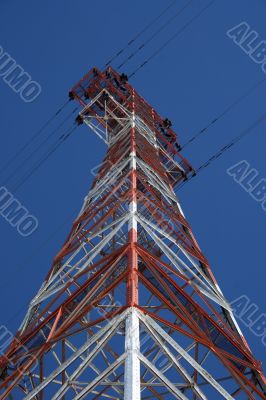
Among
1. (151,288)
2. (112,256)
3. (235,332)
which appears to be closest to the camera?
(151,288)

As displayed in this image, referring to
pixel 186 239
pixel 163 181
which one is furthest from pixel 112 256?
pixel 163 181

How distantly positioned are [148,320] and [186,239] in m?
5.98

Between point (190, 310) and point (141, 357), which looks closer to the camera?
Answer: point (141, 357)

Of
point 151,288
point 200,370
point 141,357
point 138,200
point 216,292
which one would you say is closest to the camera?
point 141,357

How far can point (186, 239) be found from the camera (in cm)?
1259

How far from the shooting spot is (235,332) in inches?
392

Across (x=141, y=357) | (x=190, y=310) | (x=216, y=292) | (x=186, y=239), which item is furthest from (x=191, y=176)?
(x=141, y=357)

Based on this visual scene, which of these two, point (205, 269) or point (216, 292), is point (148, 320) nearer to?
point (216, 292)

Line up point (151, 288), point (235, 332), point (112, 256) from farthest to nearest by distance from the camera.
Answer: point (235, 332), point (112, 256), point (151, 288)

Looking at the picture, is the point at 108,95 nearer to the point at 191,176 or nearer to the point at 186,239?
the point at 191,176

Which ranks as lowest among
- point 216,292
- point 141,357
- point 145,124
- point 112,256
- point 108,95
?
point 216,292

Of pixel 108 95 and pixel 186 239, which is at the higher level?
pixel 108 95

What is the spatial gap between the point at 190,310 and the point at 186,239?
3.45 metres

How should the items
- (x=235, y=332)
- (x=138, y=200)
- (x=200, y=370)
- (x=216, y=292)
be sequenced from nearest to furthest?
(x=200, y=370), (x=235, y=332), (x=216, y=292), (x=138, y=200)
